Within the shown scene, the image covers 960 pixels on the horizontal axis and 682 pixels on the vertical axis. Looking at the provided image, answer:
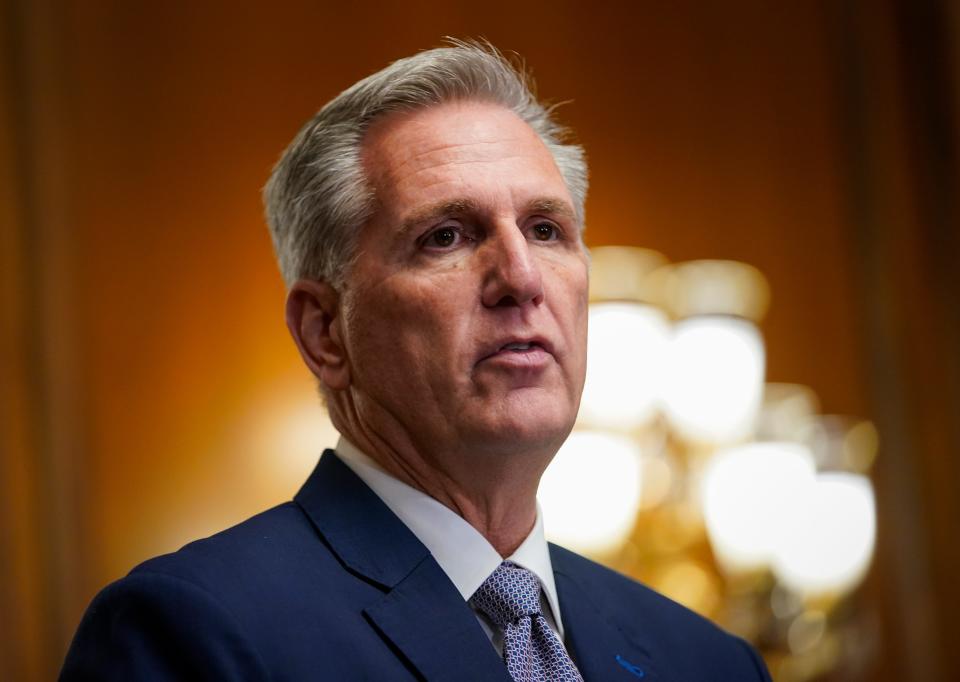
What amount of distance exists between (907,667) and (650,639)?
11.2 feet

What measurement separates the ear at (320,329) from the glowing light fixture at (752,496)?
1.97m

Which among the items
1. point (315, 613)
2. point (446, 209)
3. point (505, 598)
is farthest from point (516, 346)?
point (315, 613)

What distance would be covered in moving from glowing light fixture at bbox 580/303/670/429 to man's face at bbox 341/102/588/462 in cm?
156

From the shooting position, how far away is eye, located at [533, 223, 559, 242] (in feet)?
6.71

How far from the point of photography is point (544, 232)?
80.9 inches

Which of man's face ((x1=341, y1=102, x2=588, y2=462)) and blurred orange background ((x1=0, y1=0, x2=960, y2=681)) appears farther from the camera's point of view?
blurred orange background ((x1=0, y1=0, x2=960, y2=681))

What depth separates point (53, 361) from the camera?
3.82 metres

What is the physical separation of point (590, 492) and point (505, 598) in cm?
177

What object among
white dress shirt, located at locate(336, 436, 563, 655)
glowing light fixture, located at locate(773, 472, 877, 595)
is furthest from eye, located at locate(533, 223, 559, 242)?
glowing light fixture, located at locate(773, 472, 877, 595)

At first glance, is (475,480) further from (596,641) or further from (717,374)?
(717,374)

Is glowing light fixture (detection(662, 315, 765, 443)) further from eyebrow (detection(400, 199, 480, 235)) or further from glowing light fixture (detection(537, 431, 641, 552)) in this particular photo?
eyebrow (detection(400, 199, 480, 235))

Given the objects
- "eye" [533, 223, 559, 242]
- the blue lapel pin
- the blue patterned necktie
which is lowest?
the blue lapel pin

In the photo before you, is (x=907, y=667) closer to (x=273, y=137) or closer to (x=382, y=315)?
(x=273, y=137)

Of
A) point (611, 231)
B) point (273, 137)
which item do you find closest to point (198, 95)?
point (273, 137)
